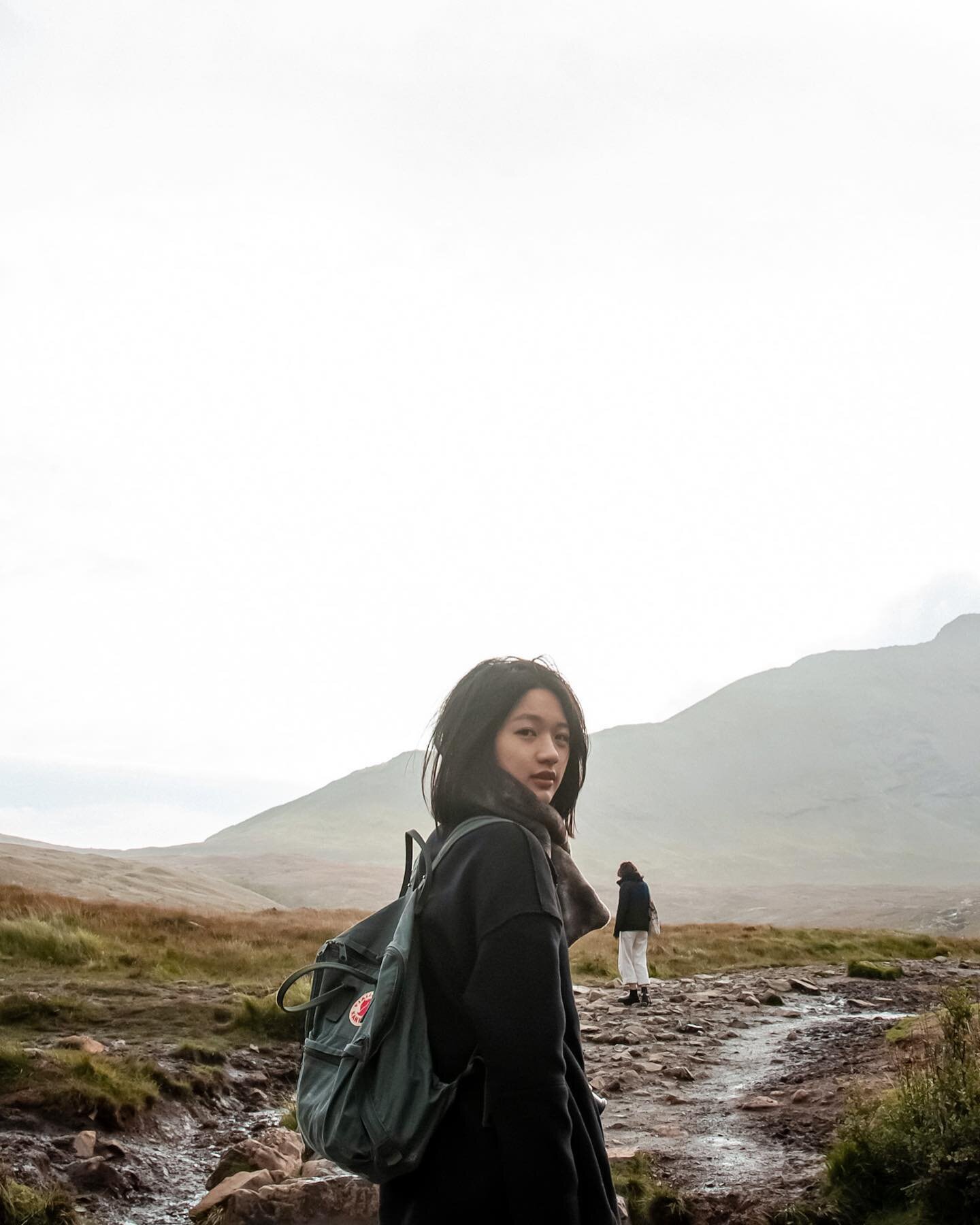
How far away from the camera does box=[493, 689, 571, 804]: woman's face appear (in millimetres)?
2768

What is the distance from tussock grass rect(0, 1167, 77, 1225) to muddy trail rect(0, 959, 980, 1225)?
11.8 inches

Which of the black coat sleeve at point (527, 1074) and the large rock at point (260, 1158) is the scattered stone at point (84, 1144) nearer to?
the large rock at point (260, 1158)

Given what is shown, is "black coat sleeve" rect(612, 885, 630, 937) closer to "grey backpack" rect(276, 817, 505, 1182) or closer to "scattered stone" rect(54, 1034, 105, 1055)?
"scattered stone" rect(54, 1034, 105, 1055)

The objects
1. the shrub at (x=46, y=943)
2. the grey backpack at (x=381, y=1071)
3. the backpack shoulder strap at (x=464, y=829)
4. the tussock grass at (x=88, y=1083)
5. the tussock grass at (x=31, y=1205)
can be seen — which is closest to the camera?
the grey backpack at (x=381, y=1071)

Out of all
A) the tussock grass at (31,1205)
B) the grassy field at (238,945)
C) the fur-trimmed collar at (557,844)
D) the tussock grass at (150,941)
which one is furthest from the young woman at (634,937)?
the fur-trimmed collar at (557,844)

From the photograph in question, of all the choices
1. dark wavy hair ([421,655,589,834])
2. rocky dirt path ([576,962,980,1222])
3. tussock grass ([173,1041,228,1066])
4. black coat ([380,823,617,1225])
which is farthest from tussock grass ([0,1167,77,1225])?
dark wavy hair ([421,655,589,834])

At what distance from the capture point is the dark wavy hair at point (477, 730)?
2.75 m

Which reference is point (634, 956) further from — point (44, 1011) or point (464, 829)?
point (464, 829)

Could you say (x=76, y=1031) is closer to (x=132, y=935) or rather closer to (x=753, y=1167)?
(x=753, y=1167)

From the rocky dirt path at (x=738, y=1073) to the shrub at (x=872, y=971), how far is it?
80.4 inches

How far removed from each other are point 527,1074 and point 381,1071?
40 centimetres

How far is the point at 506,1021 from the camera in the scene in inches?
85.9

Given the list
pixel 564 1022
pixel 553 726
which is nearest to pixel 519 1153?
pixel 564 1022

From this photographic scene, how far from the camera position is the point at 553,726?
2887 mm
